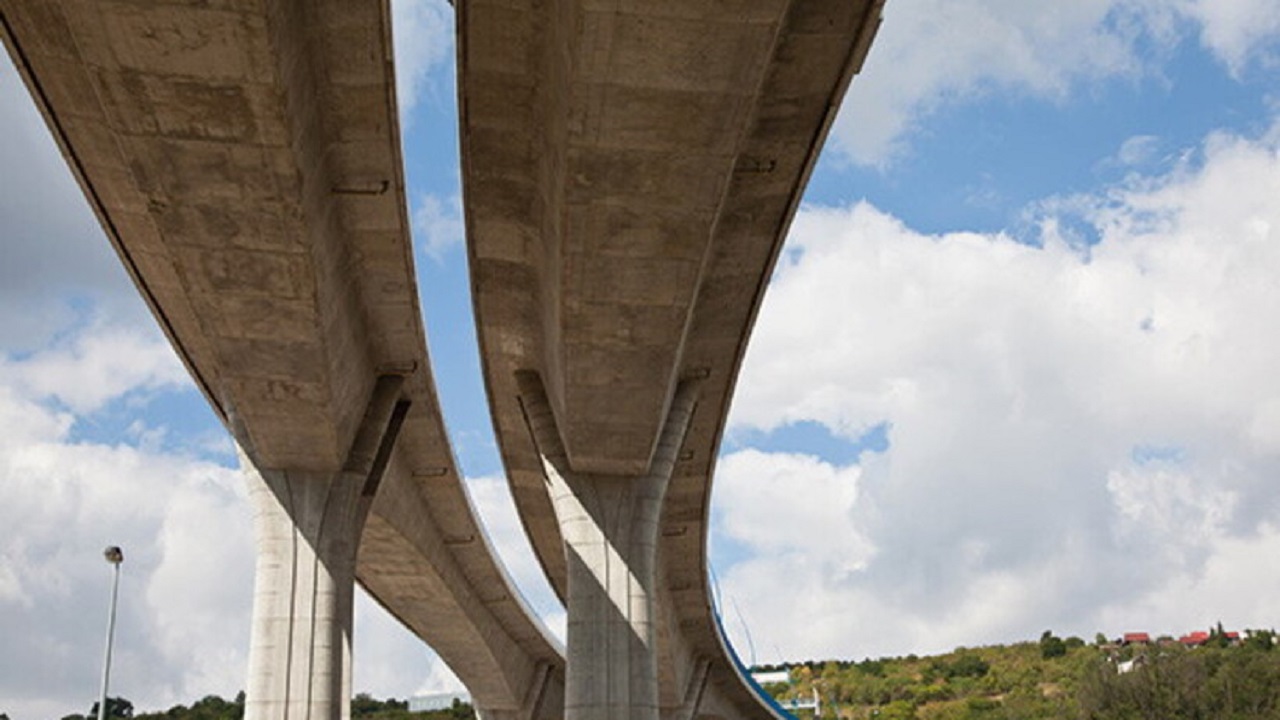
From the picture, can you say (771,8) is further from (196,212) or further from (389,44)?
(196,212)

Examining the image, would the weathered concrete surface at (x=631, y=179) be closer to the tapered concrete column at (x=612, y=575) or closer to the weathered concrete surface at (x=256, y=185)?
the tapered concrete column at (x=612, y=575)

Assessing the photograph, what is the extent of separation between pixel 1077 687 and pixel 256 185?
126m

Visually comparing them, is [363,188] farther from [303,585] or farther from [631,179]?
[303,585]

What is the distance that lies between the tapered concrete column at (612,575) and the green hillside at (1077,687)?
92459 mm

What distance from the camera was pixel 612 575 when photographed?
A: 984 inches

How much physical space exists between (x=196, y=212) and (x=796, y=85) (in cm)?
805

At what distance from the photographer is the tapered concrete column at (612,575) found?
80.5ft

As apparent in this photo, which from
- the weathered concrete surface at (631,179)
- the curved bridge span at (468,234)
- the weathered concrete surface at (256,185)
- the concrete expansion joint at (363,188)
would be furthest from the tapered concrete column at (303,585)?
the concrete expansion joint at (363,188)

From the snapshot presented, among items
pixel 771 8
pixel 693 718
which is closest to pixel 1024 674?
pixel 693 718

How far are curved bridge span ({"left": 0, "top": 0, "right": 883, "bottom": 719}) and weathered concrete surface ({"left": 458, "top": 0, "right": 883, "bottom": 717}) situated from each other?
45 millimetres

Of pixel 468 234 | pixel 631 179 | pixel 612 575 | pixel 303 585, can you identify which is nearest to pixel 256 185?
pixel 468 234

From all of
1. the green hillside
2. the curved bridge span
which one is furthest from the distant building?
the curved bridge span

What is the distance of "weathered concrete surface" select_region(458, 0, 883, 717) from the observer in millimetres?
14461

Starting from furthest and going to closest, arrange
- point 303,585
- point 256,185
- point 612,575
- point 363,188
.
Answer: point 612,575 < point 303,585 < point 363,188 < point 256,185
